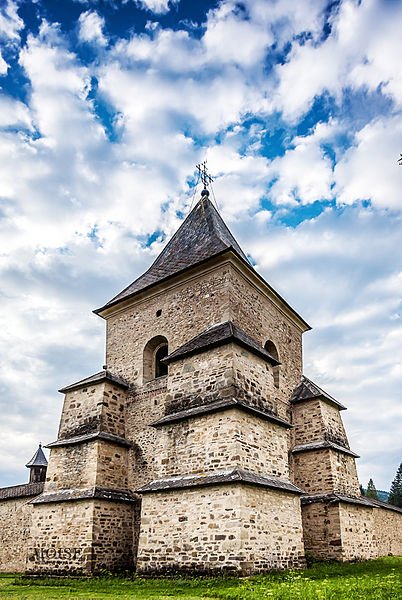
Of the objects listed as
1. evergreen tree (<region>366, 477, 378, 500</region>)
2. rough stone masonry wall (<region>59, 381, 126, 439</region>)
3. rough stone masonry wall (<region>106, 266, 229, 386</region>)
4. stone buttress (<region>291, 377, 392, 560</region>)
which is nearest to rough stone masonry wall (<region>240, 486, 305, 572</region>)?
stone buttress (<region>291, 377, 392, 560</region>)

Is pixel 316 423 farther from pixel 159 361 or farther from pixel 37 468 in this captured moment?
pixel 37 468

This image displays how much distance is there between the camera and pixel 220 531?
9.70m

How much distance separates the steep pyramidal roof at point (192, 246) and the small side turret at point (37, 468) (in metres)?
15.3

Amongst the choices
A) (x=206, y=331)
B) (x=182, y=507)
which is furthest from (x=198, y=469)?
(x=206, y=331)

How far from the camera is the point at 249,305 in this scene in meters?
14.6

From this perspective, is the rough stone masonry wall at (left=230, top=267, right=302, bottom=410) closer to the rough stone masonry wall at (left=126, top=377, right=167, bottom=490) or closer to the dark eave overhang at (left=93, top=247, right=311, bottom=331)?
the dark eave overhang at (left=93, top=247, right=311, bottom=331)

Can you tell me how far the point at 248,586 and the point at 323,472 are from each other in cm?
640

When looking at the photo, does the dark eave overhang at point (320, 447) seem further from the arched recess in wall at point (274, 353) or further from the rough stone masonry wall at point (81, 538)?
the rough stone masonry wall at point (81, 538)

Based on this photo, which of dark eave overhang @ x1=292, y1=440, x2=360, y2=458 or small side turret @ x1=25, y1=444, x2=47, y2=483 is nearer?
dark eave overhang @ x1=292, y1=440, x2=360, y2=458

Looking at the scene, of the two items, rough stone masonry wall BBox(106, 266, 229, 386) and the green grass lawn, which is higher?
rough stone masonry wall BBox(106, 266, 229, 386)

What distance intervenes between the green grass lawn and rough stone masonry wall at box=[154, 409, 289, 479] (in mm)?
2120

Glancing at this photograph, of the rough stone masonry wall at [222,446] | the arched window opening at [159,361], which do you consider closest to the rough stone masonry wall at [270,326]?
the arched window opening at [159,361]

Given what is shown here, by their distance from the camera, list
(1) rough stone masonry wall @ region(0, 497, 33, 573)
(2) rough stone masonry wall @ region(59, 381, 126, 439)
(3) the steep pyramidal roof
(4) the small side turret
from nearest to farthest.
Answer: (2) rough stone masonry wall @ region(59, 381, 126, 439), (3) the steep pyramidal roof, (1) rough stone masonry wall @ region(0, 497, 33, 573), (4) the small side turret

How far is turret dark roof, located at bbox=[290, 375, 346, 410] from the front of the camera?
15305 millimetres
